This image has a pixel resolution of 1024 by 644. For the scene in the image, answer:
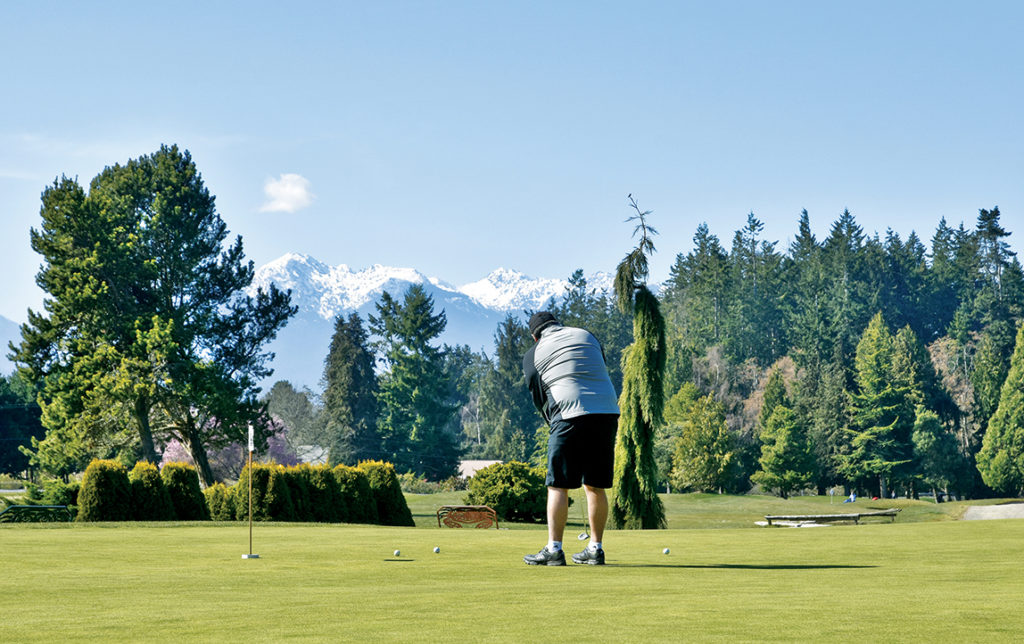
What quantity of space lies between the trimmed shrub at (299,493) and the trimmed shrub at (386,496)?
86.8 inches

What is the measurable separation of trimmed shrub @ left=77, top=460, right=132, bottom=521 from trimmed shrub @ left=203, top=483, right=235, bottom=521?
8.75 ft

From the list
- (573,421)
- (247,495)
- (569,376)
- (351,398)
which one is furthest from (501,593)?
(351,398)

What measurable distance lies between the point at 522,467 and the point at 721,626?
29055mm

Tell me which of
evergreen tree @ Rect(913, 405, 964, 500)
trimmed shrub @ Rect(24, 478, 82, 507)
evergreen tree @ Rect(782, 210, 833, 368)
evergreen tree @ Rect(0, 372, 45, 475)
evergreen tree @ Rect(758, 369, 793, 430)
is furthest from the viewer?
evergreen tree @ Rect(782, 210, 833, 368)

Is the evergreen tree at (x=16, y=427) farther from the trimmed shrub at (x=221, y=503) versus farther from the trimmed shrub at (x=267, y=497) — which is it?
the trimmed shrub at (x=267, y=497)

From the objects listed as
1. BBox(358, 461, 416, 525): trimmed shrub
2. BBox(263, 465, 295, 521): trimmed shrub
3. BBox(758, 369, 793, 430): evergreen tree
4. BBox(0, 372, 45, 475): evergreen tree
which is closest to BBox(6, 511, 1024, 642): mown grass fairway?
BBox(263, 465, 295, 521): trimmed shrub

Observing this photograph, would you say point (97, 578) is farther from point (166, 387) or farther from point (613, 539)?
point (166, 387)

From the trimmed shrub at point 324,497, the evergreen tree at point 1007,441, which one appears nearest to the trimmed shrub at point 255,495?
the trimmed shrub at point 324,497

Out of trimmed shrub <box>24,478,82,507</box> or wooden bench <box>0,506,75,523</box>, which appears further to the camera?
trimmed shrub <box>24,478,82,507</box>

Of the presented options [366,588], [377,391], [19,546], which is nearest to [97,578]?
[366,588]

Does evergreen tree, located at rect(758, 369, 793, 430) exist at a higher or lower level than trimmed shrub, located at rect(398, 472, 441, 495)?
higher

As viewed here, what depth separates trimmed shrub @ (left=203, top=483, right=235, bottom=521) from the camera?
27859 millimetres

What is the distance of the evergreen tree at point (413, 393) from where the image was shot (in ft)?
299

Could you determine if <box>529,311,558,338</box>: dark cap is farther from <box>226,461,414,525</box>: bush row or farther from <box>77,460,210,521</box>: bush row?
<box>77,460,210,521</box>: bush row
